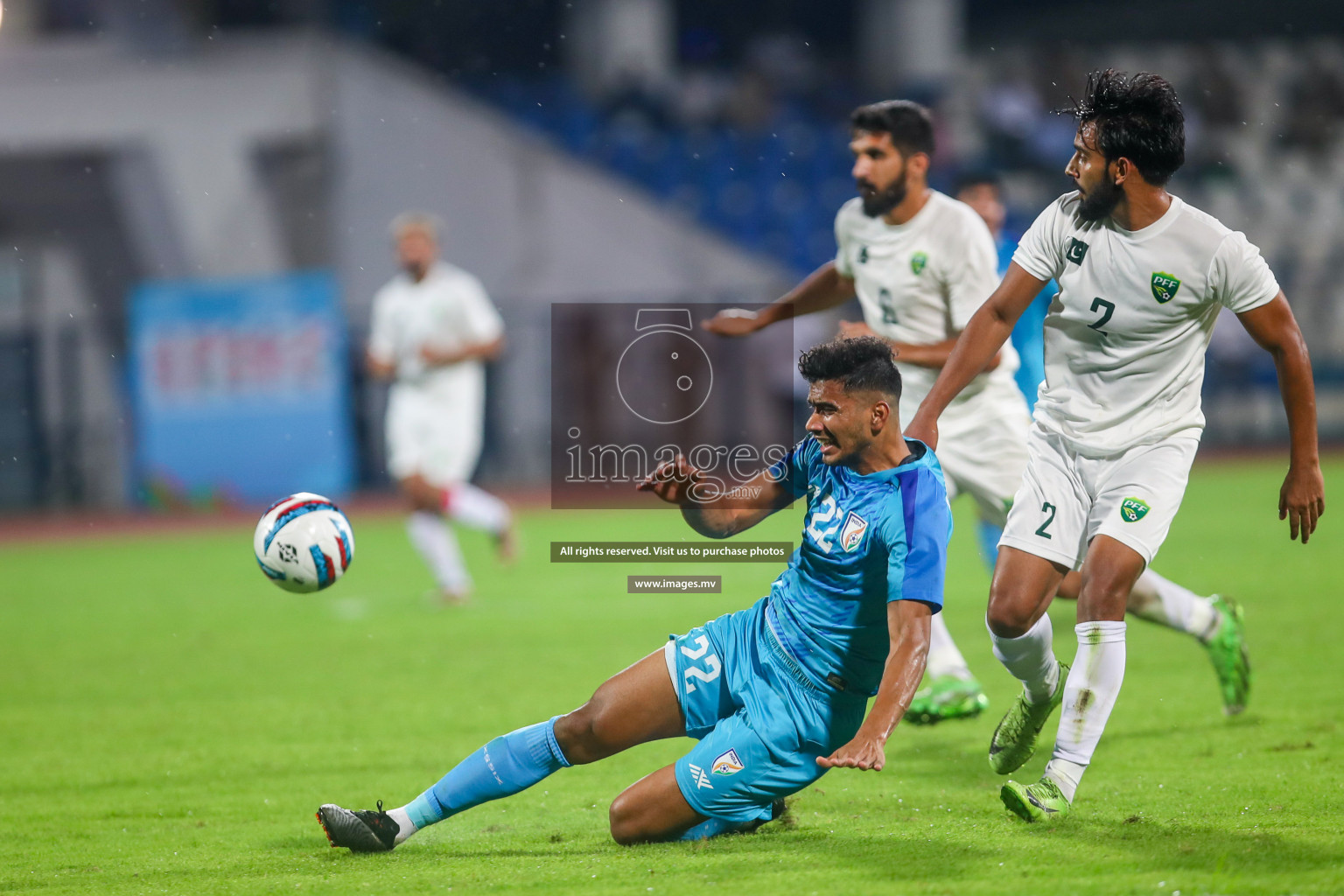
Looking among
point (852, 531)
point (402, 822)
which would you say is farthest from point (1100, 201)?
point (402, 822)

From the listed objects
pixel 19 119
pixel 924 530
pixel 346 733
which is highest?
pixel 19 119

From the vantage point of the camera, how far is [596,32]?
2066 centimetres

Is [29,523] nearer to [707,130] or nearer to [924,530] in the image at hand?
[707,130]

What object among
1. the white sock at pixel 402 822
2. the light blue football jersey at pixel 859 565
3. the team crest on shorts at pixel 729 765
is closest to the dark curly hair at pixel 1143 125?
the light blue football jersey at pixel 859 565

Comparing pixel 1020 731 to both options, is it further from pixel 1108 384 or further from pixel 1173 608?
pixel 1173 608

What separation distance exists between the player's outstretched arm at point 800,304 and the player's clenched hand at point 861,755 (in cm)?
248

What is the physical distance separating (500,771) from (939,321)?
2.74 metres

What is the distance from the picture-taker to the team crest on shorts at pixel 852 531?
381 centimetres

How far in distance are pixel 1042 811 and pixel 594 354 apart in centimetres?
1392

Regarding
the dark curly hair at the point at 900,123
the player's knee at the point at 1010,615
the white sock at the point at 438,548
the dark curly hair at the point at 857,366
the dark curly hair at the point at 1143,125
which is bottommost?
the white sock at the point at 438,548

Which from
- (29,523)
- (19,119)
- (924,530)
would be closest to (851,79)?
(19,119)

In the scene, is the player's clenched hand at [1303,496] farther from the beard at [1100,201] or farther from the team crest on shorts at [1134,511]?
the beard at [1100,201]

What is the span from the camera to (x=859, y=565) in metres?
3.85

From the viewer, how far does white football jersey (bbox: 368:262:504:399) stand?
33.0 ft
